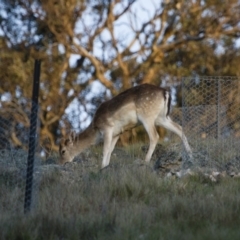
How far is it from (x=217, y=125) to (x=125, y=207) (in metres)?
6.52

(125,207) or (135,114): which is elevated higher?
(135,114)

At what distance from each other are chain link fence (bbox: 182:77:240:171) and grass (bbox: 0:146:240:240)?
6.37ft

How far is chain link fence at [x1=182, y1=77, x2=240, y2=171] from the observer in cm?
1538

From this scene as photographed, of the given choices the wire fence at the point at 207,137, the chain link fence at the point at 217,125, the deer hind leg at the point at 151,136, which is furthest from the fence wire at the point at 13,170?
the chain link fence at the point at 217,125

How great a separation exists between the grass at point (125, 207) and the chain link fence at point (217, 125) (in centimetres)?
194

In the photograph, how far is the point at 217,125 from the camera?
54.6 feet

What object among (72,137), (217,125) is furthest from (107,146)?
(217,125)

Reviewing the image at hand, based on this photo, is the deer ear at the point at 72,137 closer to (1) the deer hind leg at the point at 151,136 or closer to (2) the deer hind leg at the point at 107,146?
(2) the deer hind leg at the point at 107,146

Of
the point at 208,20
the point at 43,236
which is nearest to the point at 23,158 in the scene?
the point at 43,236

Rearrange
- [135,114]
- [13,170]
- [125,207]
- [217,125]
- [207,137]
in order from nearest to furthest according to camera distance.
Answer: [125,207] < [13,170] < [217,125] < [207,137] < [135,114]

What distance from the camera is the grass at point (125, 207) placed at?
9.22 meters

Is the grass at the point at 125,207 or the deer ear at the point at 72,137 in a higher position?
the deer ear at the point at 72,137

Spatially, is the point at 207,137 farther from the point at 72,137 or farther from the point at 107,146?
the point at 72,137

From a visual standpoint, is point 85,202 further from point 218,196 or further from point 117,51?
point 117,51
